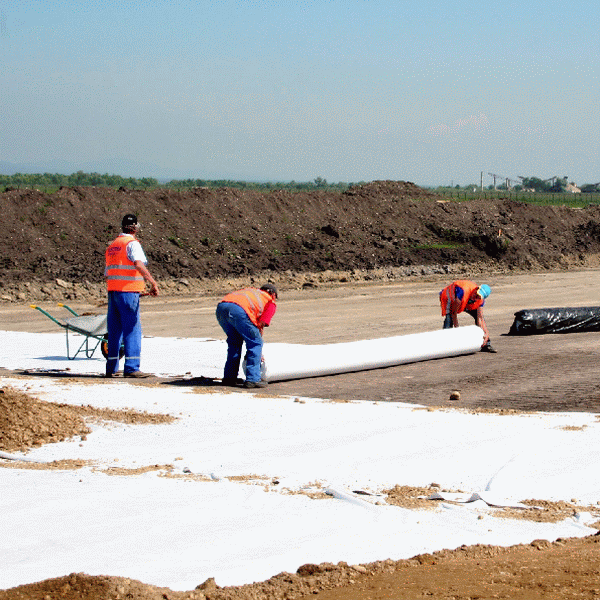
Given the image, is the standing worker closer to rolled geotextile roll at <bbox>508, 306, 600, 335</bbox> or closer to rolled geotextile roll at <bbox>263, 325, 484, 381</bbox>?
rolled geotextile roll at <bbox>263, 325, 484, 381</bbox>

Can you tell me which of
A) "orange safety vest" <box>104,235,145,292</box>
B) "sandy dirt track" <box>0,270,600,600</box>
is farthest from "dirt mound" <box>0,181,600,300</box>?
"orange safety vest" <box>104,235,145,292</box>

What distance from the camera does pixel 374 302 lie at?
72.2ft

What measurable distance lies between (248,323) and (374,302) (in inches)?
472

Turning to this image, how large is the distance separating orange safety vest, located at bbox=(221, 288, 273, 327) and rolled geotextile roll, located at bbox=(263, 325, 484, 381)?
25.8 inches

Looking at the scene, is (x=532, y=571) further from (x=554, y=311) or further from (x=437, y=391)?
(x=554, y=311)

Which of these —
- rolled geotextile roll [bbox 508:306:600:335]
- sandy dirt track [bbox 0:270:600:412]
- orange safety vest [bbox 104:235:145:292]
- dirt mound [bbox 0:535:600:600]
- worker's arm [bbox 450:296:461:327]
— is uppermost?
orange safety vest [bbox 104:235:145:292]

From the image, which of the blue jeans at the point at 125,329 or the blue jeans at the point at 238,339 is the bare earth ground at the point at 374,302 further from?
the blue jeans at the point at 125,329

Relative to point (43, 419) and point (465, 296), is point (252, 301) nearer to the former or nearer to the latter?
point (43, 419)

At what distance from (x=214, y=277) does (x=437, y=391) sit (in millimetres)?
15835

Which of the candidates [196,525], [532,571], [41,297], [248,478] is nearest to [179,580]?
[196,525]

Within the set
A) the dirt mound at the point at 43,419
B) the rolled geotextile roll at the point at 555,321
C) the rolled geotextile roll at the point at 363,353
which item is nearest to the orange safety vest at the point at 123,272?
the rolled geotextile roll at the point at 363,353

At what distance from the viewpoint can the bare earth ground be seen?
4422 millimetres

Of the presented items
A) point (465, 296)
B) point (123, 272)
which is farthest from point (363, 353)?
point (123, 272)

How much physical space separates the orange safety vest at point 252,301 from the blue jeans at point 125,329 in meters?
1.11
